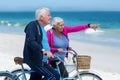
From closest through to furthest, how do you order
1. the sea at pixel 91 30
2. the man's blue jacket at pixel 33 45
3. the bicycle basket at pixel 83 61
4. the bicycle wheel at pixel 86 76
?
the man's blue jacket at pixel 33 45 → the bicycle basket at pixel 83 61 → the bicycle wheel at pixel 86 76 → the sea at pixel 91 30

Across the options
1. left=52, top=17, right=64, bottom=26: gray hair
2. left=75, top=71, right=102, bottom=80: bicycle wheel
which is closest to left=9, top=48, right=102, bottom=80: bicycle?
left=75, top=71, right=102, bottom=80: bicycle wheel

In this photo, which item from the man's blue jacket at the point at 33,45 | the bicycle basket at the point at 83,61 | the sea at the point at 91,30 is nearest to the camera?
the man's blue jacket at the point at 33,45

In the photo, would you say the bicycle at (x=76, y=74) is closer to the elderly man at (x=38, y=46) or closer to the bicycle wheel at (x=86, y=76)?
the bicycle wheel at (x=86, y=76)

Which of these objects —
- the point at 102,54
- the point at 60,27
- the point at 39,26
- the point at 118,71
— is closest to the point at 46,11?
the point at 39,26

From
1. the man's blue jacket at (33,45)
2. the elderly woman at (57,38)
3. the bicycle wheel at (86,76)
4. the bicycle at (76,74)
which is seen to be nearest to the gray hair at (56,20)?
the elderly woman at (57,38)

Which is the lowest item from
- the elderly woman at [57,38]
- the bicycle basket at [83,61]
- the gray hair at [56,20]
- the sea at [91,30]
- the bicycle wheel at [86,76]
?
the bicycle wheel at [86,76]

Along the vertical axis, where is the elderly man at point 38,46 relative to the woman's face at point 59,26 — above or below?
below

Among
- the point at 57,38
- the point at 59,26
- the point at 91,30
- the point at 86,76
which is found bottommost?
the point at 86,76

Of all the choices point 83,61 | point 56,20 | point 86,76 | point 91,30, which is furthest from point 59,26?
point 91,30

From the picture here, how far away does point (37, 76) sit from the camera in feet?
19.7

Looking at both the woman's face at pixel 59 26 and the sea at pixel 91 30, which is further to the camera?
the sea at pixel 91 30

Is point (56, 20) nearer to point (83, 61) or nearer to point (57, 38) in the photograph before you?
point (57, 38)

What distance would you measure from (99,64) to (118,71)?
1126 millimetres

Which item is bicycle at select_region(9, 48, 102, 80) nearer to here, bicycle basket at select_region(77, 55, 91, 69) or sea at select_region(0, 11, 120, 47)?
bicycle basket at select_region(77, 55, 91, 69)
